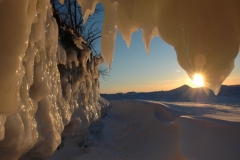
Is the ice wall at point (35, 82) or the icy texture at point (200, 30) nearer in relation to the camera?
the icy texture at point (200, 30)

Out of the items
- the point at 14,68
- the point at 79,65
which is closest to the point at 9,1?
the point at 14,68

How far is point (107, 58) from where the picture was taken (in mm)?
1126

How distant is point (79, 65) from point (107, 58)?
8.57 feet

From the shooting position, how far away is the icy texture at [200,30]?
2.27 feet

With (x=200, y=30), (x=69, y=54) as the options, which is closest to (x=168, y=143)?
(x=69, y=54)

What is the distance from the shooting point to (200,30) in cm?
70

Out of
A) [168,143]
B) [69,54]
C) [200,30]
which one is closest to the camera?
[200,30]

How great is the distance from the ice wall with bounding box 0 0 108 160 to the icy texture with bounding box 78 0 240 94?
547mm

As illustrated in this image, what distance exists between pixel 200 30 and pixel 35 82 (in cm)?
148

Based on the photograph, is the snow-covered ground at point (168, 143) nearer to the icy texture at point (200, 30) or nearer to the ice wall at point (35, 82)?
the ice wall at point (35, 82)

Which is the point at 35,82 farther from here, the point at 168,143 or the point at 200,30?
the point at 168,143

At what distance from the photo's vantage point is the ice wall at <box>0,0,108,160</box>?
0.95 meters

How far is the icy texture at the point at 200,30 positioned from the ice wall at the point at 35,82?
0.55 m

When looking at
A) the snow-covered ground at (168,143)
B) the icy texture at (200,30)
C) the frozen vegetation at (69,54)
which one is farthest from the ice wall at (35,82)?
the icy texture at (200,30)
